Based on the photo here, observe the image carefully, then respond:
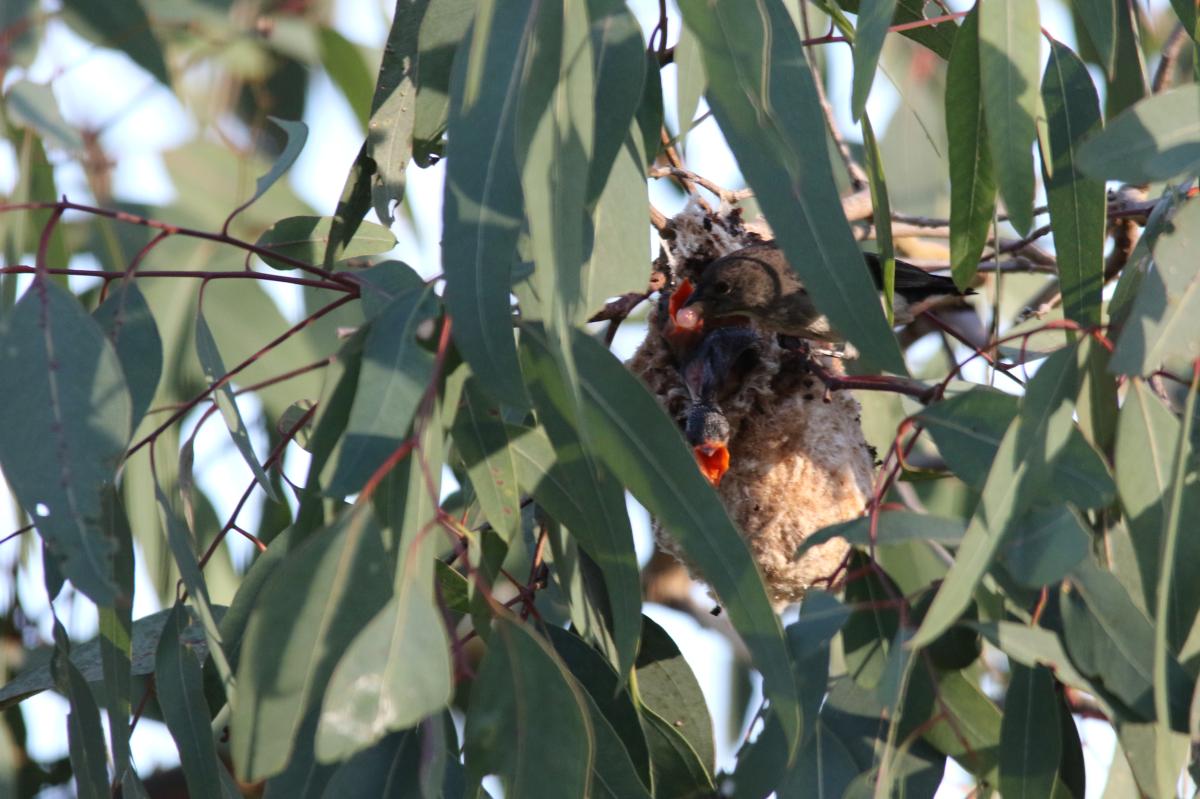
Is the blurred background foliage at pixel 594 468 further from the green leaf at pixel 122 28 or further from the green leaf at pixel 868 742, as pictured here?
the green leaf at pixel 122 28

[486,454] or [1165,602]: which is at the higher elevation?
[486,454]

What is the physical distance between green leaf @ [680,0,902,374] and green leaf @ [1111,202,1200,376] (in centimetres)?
27

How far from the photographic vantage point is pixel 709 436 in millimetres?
2418

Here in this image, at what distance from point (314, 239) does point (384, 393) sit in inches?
33.2

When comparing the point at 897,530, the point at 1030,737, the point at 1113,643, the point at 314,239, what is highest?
the point at 314,239

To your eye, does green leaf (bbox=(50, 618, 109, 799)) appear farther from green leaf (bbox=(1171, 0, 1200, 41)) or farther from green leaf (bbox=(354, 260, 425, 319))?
green leaf (bbox=(1171, 0, 1200, 41))

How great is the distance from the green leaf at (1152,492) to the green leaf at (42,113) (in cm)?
151

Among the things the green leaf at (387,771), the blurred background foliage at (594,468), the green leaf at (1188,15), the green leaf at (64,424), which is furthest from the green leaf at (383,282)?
the green leaf at (1188,15)

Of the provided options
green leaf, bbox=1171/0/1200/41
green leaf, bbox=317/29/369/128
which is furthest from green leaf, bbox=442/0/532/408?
green leaf, bbox=317/29/369/128

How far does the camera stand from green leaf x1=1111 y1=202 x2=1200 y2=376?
144 centimetres

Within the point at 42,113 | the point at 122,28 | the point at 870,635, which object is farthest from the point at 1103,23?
the point at 122,28

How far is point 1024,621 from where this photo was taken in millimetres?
1843

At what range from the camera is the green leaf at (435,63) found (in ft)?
5.99

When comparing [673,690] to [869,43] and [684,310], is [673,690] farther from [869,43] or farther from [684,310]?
[869,43]
